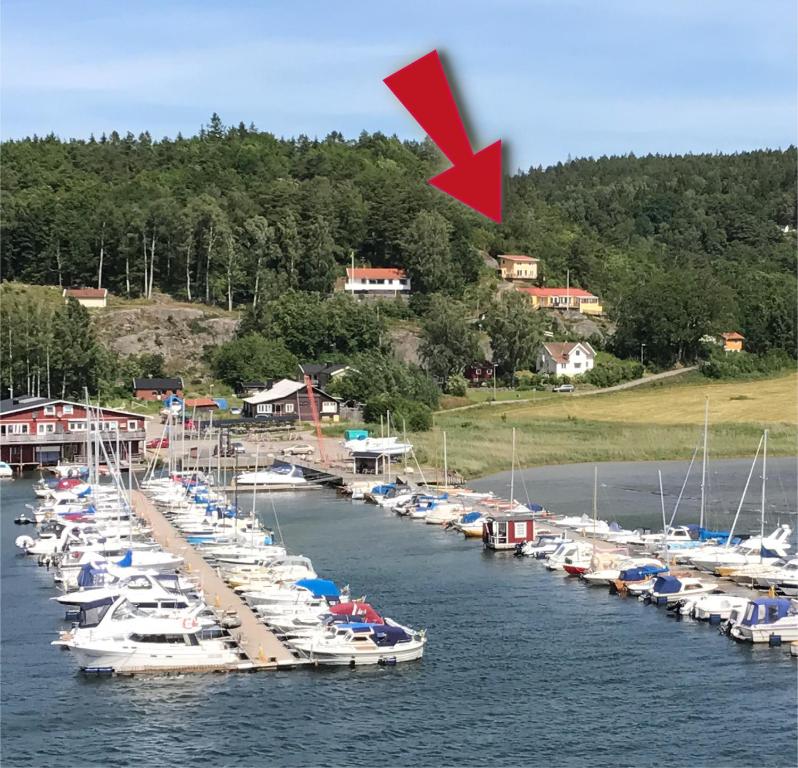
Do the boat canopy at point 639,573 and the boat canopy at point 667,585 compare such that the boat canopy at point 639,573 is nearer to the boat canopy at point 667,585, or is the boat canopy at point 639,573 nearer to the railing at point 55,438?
the boat canopy at point 667,585

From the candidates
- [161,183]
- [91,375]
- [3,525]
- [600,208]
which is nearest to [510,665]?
[3,525]

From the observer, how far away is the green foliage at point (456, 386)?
91.8 meters

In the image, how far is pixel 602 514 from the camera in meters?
55.8

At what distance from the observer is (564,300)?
114 meters

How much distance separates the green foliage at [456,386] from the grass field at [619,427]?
12.7 feet

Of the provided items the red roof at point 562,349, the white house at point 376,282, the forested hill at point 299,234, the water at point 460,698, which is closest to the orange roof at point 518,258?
the forested hill at point 299,234

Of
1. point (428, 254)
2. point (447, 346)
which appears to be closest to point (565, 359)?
point (447, 346)

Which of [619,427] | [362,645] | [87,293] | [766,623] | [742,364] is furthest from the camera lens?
[742,364]

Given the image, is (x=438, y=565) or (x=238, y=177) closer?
(x=438, y=565)

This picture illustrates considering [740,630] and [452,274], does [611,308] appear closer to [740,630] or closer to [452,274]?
[452,274]

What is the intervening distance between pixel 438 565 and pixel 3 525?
1956 cm

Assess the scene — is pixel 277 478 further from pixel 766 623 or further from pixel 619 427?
pixel 766 623

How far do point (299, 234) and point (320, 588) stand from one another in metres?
73.1

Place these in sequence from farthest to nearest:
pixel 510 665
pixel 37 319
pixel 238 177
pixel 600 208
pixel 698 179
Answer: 1. pixel 698 179
2. pixel 600 208
3. pixel 238 177
4. pixel 37 319
5. pixel 510 665
